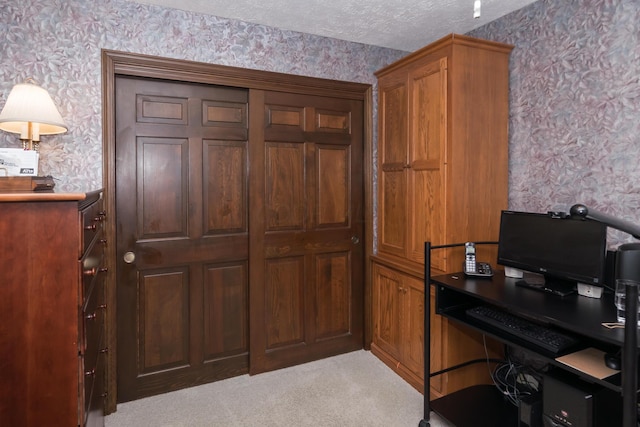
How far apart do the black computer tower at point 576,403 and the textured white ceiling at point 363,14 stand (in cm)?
218

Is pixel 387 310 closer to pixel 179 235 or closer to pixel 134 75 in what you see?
pixel 179 235

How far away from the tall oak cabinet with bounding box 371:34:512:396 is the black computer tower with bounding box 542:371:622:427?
0.68m

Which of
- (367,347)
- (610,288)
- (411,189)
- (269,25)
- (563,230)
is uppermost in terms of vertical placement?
(269,25)

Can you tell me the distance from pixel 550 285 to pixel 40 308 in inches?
88.5

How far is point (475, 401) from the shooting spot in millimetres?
2297

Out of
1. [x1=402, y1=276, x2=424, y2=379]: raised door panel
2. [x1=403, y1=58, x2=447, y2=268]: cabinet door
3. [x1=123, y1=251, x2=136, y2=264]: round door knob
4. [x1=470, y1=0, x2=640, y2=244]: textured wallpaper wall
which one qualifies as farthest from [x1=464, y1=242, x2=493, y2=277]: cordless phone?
[x1=123, y1=251, x2=136, y2=264]: round door knob

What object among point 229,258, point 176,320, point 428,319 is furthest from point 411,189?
point 176,320

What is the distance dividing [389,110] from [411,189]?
0.69m

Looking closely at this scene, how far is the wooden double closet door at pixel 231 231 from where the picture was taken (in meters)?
2.55

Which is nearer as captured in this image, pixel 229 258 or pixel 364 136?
pixel 229 258

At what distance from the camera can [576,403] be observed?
1.68 metres

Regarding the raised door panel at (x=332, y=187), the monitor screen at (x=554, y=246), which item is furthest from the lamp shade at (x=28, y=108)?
the monitor screen at (x=554, y=246)

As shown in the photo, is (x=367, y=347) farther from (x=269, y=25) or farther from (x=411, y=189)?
(x=269, y=25)

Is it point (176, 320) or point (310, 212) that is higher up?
point (310, 212)
